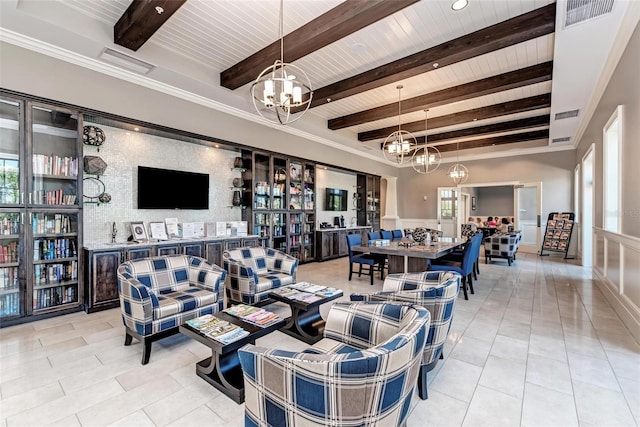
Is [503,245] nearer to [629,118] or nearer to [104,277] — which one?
[629,118]

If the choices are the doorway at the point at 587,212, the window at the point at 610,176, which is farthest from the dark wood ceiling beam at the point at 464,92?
the doorway at the point at 587,212

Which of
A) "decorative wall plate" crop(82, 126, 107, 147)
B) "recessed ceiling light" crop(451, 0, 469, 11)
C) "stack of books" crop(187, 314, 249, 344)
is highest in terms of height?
→ "recessed ceiling light" crop(451, 0, 469, 11)

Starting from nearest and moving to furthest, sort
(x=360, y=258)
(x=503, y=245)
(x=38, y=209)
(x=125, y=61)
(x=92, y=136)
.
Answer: (x=38, y=209), (x=125, y=61), (x=92, y=136), (x=360, y=258), (x=503, y=245)

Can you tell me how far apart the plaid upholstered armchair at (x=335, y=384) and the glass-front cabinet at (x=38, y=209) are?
3.79 metres

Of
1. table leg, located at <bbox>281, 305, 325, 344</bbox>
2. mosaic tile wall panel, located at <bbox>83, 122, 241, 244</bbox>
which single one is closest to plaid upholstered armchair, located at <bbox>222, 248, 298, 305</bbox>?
table leg, located at <bbox>281, 305, 325, 344</bbox>

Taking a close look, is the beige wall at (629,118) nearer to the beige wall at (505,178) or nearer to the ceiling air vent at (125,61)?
the beige wall at (505,178)

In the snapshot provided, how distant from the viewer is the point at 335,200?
342 inches

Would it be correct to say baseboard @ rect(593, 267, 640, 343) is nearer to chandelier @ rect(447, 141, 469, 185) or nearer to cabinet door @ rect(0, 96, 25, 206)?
chandelier @ rect(447, 141, 469, 185)

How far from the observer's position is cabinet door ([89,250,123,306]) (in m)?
3.79

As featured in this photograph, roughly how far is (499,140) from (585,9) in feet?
22.2

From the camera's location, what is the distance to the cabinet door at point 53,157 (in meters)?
3.58

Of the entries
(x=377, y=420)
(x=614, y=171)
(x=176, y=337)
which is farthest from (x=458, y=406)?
(x=614, y=171)

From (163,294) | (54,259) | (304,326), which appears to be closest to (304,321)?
(304,326)

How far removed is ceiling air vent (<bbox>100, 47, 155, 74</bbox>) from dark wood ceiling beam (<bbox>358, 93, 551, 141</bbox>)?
579 cm
